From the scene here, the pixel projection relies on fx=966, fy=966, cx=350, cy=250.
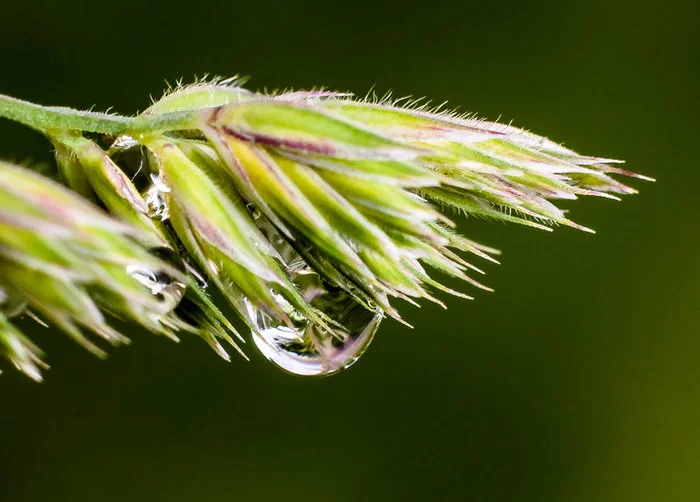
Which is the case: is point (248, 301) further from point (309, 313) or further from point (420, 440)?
point (420, 440)

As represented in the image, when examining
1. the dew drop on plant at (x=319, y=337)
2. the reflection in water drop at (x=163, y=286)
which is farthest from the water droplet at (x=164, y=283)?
the dew drop on plant at (x=319, y=337)

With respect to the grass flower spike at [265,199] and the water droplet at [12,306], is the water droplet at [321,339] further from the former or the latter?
the water droplet at [12,306]

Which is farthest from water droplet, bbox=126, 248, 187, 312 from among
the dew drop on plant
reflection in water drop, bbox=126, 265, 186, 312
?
the dew drop on plant

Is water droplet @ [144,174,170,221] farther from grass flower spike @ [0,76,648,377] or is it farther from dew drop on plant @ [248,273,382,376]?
dew drop on plant @ [248,273,382,376]

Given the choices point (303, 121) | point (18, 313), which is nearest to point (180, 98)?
point (303, 121)

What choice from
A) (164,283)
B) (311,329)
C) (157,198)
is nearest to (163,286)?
(164,283)

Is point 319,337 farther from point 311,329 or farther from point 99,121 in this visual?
point 99,121
